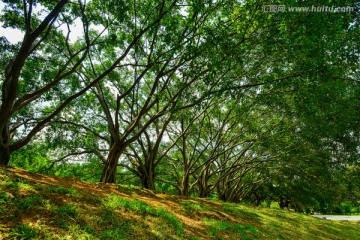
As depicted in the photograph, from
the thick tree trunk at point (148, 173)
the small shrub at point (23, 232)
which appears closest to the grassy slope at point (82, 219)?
the small shrub at point (23, 232)

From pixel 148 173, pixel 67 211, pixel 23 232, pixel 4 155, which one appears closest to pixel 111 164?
pixel 148 173

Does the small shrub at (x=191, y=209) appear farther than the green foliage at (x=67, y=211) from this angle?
Yes

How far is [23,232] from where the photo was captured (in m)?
3.30

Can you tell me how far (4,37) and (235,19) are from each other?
25.3 feet

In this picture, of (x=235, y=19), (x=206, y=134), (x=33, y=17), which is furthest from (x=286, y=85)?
(x=206, y=134)

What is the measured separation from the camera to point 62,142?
12.2m

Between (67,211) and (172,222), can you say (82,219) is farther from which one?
(172,222)

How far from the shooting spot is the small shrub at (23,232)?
325 centimetres

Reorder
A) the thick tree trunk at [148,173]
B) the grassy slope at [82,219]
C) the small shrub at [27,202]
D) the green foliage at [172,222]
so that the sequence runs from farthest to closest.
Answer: the thick tree trunk at [148,173]
the green foliage at [172,222]
the small shrub at [27,202]
the grassy slope at [82,219]

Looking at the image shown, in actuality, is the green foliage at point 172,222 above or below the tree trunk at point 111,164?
below

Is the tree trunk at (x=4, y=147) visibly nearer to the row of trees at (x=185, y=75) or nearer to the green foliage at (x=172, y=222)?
the row of trees at (x=185, y=75)

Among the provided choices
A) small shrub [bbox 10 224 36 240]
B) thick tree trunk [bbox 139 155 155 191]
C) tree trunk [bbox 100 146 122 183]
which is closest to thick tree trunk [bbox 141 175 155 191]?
thick tree trunk [bbox 139 155 155 191]

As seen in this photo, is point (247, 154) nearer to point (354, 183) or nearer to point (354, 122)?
point (354, 183)

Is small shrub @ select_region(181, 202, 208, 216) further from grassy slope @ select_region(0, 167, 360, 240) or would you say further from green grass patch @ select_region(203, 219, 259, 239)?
green grass patch @ select_region(203, 219, 259, 239)
